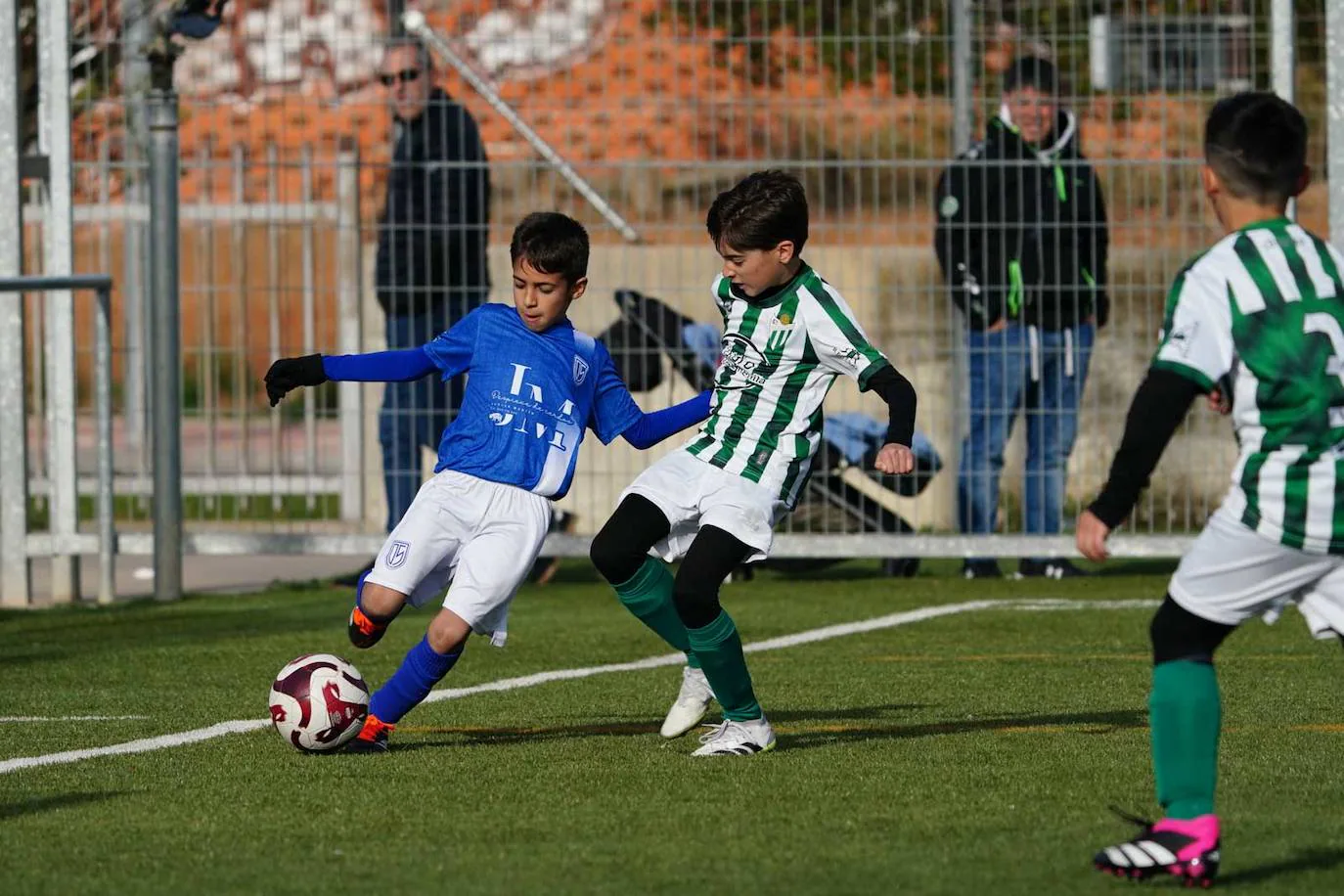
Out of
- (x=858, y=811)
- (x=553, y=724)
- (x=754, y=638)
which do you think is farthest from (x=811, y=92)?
(x=858, y=811)

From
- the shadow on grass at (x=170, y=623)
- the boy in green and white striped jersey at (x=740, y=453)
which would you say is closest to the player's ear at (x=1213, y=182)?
the boy in green and white striped jersey at (x=740, y=453)

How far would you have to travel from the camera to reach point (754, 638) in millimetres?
9703

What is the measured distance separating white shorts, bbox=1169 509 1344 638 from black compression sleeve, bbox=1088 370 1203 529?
0.18 meters

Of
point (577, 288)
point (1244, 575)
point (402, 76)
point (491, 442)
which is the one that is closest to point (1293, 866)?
point (1244, 575)

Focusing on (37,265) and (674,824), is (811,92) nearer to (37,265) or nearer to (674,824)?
(37,265)

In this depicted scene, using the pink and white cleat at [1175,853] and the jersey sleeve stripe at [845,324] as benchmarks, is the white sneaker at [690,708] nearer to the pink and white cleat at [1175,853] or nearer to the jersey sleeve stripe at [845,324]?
the jersey sleeve stripe at [845,324]

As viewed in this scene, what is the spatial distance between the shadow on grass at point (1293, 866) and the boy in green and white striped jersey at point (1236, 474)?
0.09m

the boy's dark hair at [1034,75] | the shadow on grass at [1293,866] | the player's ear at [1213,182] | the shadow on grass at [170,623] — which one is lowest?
the shadow on grass at [170,623]

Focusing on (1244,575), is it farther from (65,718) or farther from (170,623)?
(170,623)

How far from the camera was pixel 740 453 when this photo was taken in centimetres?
664

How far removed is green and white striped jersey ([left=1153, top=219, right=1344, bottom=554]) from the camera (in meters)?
4.57

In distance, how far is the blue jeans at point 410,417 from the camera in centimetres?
1191

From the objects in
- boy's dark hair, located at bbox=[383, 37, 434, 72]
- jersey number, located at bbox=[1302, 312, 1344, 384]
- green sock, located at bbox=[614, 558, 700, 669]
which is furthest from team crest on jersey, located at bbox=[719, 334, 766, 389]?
boy's dark hair, located at bbox=[383, 37, 434, 72]

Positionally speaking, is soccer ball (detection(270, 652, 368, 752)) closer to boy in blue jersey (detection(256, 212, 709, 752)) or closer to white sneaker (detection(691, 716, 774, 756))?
boy in blue jersey (detection(256, 212, 709, 752))
